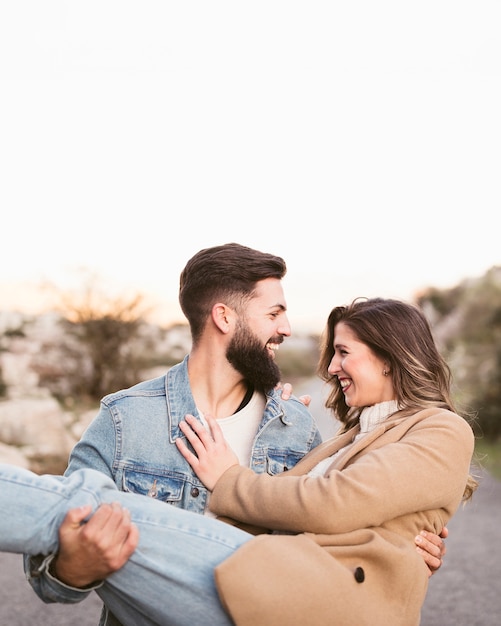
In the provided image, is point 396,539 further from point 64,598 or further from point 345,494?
point 64,598

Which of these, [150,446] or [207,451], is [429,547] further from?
[150,446]

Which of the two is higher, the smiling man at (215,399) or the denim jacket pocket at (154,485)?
the smiling man at (215,399)

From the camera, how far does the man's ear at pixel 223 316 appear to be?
3684 millimetres

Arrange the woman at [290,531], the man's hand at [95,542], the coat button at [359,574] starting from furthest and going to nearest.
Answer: the coat button at [359,574] < the woman at [290,531] < the man's hand at [95,542]

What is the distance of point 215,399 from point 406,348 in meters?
0.86

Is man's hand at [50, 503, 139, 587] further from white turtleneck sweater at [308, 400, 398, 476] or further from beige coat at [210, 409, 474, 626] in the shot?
white turtleneck sweater at [308, 400, 398, 476]

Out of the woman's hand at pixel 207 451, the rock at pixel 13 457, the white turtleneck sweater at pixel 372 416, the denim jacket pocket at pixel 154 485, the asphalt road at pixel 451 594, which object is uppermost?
the white turtleneck sweater at pixel 372 416

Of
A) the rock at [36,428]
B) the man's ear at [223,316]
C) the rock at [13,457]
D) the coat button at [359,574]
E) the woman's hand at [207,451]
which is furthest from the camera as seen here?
the rock at [36,428]

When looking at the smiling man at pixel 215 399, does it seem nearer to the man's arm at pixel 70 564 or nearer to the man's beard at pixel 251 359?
the man's beard at pixel 251 359

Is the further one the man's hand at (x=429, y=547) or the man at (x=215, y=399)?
the man at (x=215, y=399)

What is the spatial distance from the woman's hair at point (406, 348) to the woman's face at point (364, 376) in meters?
0.03

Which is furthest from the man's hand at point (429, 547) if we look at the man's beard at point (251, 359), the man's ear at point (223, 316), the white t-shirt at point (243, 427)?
the man's ear at point (223, 316)

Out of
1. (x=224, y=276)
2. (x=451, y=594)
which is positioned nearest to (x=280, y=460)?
(x=224, y=276)

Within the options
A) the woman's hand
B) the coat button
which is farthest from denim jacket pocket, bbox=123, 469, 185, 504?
the coat button
